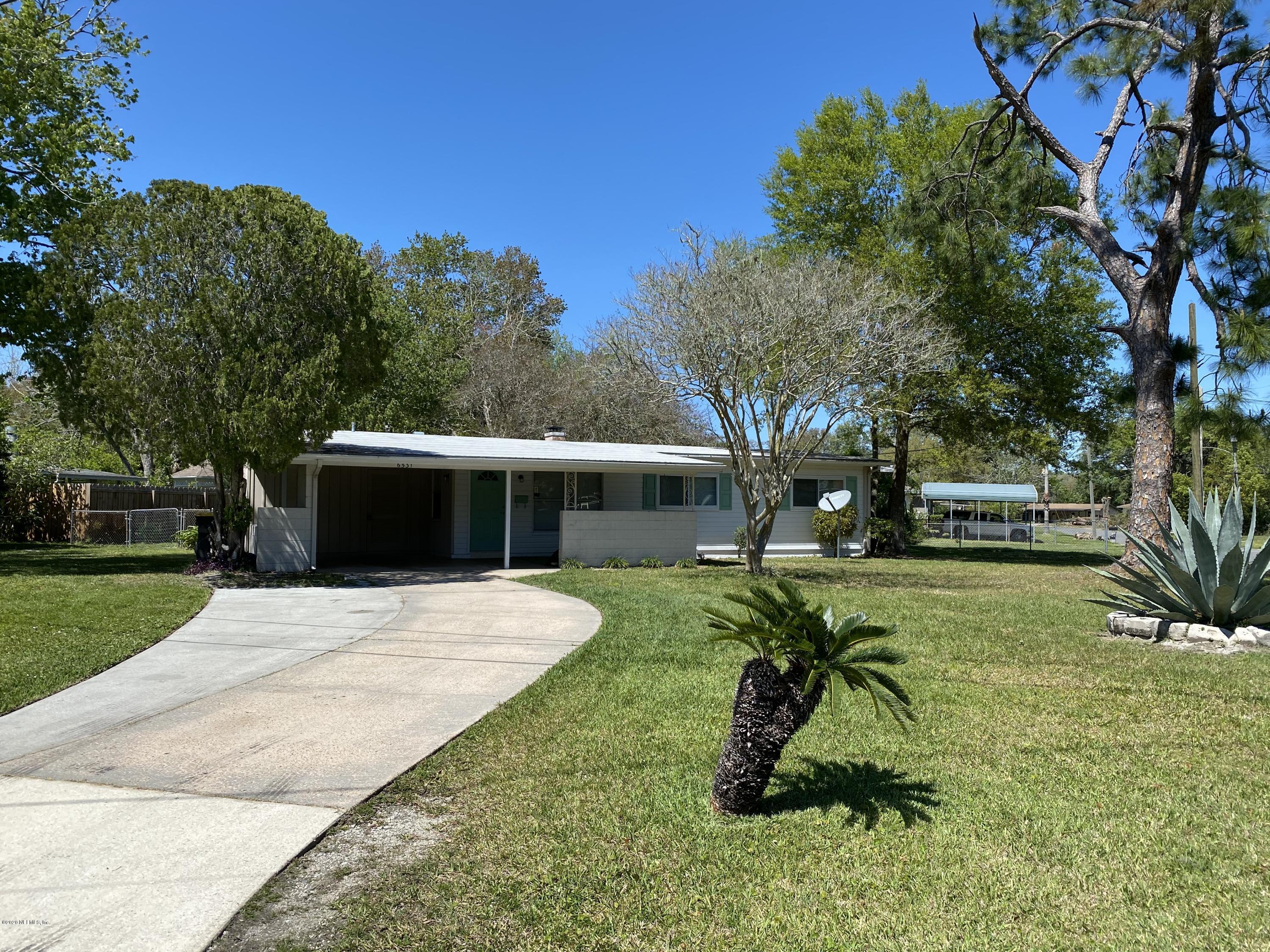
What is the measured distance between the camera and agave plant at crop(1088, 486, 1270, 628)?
27.0 feet

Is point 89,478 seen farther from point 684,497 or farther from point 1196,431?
point 1196,431

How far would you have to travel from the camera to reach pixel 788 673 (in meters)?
3.77

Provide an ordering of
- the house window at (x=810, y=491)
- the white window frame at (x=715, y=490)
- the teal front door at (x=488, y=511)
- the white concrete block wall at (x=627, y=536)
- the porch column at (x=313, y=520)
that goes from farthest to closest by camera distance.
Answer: the house window at (x=810, y=491)
the white window frame at (x=715, y=490)
the teal front door at (x=488, y=511)
the white concrete block wall at (x=627, y=536)
the porch column at (x=313, y=520)

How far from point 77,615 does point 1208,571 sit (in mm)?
11998

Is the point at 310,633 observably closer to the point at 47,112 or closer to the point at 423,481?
the point at 423,481

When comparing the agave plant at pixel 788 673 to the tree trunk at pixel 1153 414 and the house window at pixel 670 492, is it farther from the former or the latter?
the house window at pixel 670 492

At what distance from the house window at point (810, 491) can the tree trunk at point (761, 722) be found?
62.7ft

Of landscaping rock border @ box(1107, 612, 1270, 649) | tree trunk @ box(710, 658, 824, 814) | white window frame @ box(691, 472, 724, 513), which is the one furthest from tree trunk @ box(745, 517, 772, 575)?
tree trunk @ box(710, 658, 824, 814)

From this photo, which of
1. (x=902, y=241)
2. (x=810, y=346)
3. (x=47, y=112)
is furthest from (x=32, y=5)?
(x=902, y=241)

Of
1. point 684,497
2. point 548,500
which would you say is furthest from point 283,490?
point 684,497

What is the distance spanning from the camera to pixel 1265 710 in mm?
6059

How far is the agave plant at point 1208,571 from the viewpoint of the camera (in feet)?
27.0

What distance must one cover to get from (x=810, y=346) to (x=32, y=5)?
55.5 feet

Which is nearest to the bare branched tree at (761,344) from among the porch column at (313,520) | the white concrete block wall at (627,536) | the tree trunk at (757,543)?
the tree trunk at (757,543)
